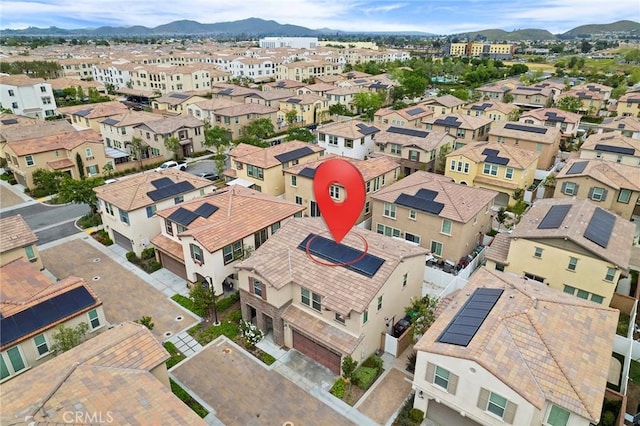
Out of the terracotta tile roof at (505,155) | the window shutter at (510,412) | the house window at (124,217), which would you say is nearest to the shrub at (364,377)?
the window shutter at (510,412)

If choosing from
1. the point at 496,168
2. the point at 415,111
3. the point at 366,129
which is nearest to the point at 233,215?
the point at 496,168

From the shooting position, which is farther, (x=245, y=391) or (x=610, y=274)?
(x=610, y=274)

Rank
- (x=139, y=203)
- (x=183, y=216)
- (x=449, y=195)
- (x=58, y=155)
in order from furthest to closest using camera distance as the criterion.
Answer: (x=58, y=155) < (x=449, y=195) < (x=139, y=203) < (x=183, y=216)

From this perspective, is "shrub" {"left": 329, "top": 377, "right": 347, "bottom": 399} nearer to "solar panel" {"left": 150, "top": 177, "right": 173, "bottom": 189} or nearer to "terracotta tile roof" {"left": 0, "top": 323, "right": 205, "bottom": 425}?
"terracotta tile roof" {"left": 0, "top": 323, "right": 205, "bottom": 425}

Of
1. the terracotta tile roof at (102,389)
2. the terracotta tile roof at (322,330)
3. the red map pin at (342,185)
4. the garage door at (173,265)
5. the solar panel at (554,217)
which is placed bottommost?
the garage door at (173,265)

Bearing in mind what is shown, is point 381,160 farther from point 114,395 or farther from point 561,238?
point 114,395

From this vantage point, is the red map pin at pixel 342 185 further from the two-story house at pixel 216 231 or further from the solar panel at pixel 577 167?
the solar panel at pixel 577 167

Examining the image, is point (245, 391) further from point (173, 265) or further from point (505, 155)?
point (505, 155)
